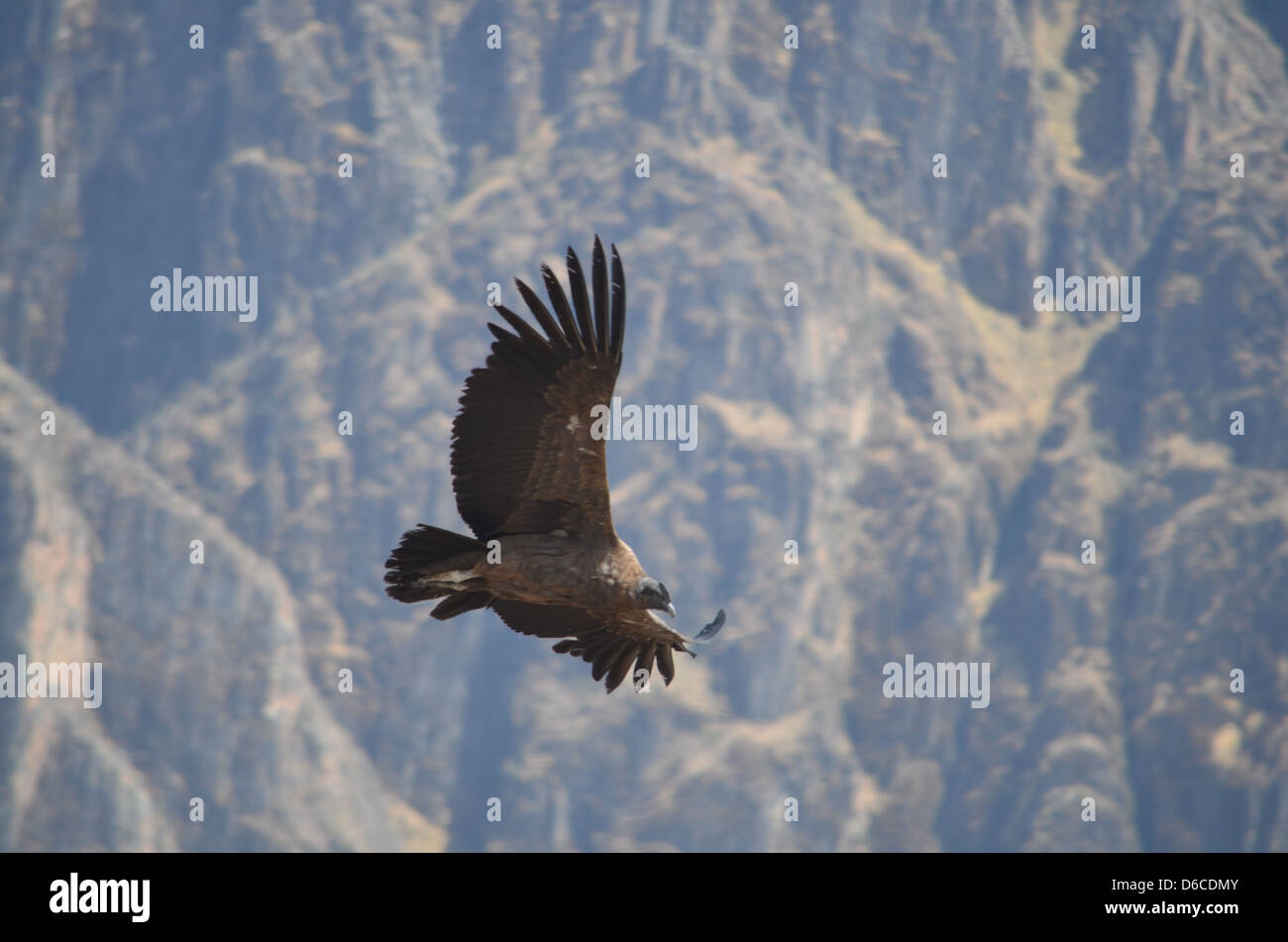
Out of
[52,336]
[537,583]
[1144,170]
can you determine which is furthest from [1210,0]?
[537,583]

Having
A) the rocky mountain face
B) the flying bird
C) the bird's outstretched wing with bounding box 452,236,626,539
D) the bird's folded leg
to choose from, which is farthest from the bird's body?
the rocky mountain face

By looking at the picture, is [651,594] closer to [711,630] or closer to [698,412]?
[711,630]

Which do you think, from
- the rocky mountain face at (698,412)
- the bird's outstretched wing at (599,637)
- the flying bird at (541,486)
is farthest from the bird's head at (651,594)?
the rocky mountain face at (698,412)

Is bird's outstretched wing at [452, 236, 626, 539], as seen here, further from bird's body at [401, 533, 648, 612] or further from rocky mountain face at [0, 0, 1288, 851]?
rocky mountain face at [0, 0, 1288, 851]

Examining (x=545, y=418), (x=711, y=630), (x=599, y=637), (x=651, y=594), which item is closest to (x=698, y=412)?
(x=599, y=637)
